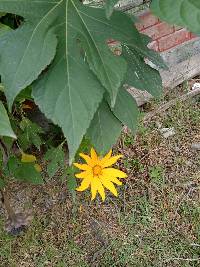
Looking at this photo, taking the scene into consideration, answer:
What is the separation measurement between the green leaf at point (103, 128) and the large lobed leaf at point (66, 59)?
0.29 feet

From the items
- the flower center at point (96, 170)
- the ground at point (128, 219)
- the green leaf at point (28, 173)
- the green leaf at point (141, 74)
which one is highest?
the green leaf at point (141, 74)

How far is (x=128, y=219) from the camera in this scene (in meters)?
2.34

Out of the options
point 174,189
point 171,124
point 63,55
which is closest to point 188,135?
point 171,124

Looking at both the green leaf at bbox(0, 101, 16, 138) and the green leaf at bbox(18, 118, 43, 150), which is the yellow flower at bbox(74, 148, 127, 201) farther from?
the green leaf at bbox(0, 101, 16, 138)

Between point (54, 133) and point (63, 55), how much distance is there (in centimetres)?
116

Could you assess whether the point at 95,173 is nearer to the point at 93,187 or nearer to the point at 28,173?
the point at 93,187

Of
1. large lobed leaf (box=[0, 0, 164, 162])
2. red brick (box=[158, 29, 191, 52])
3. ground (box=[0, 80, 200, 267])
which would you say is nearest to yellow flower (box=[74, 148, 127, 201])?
ground (box=[0, 80, 200, 267])

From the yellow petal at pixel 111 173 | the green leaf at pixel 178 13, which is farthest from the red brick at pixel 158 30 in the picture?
the green leaf at pixel 178 13

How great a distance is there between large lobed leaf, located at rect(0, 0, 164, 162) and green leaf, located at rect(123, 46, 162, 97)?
8cm

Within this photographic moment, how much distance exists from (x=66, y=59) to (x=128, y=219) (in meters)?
1.41

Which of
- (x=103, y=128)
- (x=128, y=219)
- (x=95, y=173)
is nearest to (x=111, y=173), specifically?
(x=95, y=173)

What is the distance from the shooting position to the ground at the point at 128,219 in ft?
7.25

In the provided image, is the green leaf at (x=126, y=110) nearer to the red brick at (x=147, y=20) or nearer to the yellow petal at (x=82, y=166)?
the yellow petal at (x=82, y=166)

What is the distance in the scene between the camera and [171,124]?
272 centimetres
